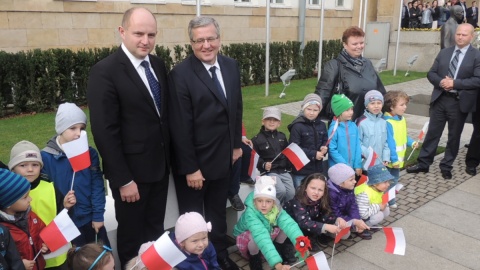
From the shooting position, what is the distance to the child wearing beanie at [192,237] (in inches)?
114

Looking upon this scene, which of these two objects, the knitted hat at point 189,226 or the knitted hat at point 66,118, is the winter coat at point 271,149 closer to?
the knitted hat at point 189,226

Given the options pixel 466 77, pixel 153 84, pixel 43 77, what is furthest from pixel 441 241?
pixel 43 77

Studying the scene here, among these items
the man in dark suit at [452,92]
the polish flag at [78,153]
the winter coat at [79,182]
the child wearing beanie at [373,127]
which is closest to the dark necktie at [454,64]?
the man in dark suit at [452,92]

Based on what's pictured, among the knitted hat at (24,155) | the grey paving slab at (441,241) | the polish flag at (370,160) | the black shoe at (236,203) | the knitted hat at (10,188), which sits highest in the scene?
the knitted hat at (24,155)

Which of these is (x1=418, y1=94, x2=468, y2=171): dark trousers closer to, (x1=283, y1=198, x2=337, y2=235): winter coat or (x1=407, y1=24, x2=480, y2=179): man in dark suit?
(x1=407, y1=24, x2=480, y2=179): man in dark suit

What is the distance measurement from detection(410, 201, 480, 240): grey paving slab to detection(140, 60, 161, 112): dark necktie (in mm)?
3560

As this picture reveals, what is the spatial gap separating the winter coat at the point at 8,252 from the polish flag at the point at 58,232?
26 centimetres

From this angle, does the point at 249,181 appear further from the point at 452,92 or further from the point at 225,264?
the point at 452,92

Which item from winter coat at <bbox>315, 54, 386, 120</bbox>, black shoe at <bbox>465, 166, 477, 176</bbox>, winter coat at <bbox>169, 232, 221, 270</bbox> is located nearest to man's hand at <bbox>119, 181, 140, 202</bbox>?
winter coat at <bbox>169, 232, 221, 270</bbox>

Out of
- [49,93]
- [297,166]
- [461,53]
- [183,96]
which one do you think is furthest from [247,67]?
[183,96]

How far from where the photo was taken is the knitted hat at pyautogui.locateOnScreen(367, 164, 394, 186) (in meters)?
4.50

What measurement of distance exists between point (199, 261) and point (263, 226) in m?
0.78

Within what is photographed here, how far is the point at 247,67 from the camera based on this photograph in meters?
14.9

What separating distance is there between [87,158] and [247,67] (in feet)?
40.4
